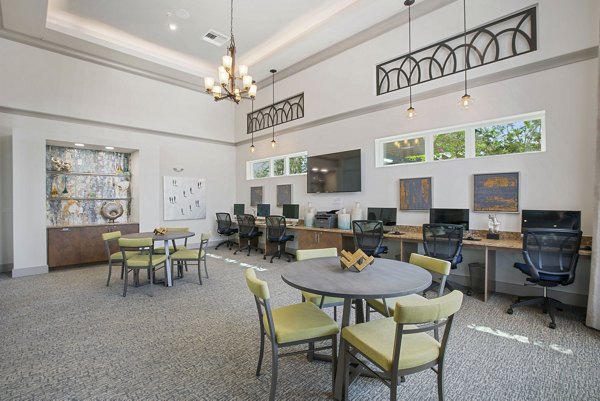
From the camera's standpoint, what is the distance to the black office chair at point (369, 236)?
4.84 meters

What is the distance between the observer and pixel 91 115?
6527mm

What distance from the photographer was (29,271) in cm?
550

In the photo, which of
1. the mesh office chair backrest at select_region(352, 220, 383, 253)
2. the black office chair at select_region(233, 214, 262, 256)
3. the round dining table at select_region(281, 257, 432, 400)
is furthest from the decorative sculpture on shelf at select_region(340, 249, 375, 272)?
the black office chair at select_region(233, 214, 262, 256)

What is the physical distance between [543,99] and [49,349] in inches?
257

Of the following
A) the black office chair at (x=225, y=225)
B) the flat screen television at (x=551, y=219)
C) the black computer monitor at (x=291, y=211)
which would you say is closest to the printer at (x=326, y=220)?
the black computer monitor at (x=291, y=211)

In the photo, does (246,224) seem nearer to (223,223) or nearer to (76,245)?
(223,223)

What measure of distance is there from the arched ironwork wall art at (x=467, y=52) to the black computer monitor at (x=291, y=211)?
3270 millimetres

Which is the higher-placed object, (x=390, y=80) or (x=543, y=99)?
(x=390, y=80)

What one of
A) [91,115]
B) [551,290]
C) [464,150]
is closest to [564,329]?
[551,290]

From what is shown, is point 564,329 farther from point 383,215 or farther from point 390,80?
point 390,80

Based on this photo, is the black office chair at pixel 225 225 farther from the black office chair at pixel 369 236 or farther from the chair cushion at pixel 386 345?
the chair cushion at pixel 386 345

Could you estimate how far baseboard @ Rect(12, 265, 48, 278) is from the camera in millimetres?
5360

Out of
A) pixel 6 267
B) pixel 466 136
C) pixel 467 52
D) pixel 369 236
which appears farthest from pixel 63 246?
pixel 467 52

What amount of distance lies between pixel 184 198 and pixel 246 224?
2.15 metres
